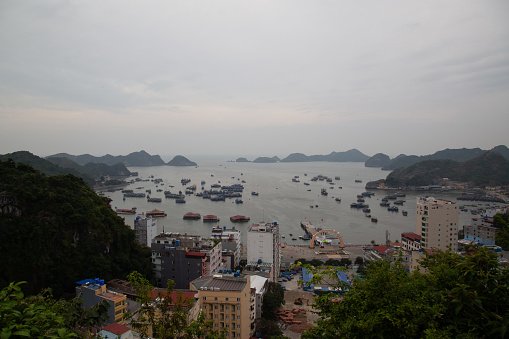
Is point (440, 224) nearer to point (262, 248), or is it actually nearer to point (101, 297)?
point (262, 248)

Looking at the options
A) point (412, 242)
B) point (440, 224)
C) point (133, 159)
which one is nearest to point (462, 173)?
point (412, 242)

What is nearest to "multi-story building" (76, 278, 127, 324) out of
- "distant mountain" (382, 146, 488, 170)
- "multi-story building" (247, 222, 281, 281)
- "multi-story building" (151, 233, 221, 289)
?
"multi-story building" (151, 233, 221, 289)

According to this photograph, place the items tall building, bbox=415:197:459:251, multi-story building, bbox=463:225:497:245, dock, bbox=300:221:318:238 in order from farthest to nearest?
1. dock, bbox=300:221:318:238
2. multi-story building, bbox=463:225:497:245
3. tall building, bbox=415:197:459:251

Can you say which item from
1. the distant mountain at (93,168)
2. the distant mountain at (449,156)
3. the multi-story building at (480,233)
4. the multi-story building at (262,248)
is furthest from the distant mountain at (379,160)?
the multi-story building at (262,248)

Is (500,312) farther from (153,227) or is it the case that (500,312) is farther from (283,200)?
(283,200)

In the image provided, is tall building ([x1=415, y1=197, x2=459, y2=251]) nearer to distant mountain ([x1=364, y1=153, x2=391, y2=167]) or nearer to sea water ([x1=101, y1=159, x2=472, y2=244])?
sea water ([x1=101, y1=159, x2=472, y2=244])

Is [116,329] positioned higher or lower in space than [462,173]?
lower

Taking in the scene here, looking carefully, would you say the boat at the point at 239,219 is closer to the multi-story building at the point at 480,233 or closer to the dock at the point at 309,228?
the dock at the point at 309,228
